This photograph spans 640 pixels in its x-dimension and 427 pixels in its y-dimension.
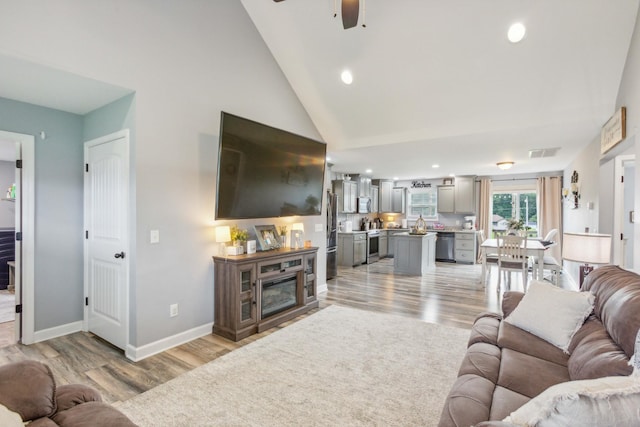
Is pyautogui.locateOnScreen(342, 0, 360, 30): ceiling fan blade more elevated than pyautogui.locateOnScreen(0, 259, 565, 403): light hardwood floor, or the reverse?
pyautogui.locateOnScreen(342, 0, 360, 30): ceiling fan blade

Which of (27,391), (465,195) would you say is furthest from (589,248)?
(465,195)

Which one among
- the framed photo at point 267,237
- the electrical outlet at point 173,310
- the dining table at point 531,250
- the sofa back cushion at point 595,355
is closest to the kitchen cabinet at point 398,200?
the dining table at point 531,250

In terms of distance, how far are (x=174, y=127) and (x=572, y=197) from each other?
7152mm

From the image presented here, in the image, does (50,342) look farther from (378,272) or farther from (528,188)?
(528,188)

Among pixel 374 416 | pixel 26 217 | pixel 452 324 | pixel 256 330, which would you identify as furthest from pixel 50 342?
pixel 452 324

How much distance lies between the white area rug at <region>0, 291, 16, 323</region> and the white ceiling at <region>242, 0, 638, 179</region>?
185 inches

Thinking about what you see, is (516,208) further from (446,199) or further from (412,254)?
(412,254)

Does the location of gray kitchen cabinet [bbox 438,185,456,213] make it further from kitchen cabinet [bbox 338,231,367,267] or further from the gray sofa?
the gray sofa

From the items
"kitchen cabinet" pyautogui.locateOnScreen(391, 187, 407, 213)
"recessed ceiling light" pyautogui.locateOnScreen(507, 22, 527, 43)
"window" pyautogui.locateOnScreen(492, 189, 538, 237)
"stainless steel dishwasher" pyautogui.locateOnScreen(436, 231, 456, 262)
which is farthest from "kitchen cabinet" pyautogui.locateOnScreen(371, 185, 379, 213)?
"recessed ceiling light" pyautogui.locateOnScreen(507, 22, 527, 43)

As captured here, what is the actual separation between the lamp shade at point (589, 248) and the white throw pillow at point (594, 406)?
8.08 feet

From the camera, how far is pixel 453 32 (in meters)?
3.25

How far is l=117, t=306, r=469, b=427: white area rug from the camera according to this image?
202cm

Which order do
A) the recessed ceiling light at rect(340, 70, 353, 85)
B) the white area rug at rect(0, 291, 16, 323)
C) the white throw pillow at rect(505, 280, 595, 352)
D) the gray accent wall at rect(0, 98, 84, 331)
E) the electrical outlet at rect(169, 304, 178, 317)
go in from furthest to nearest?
the recessed ceiling light at rect(340, 70, 353, 85), the white area rug at rect(0, 291, 16, 323), the gray accent wall at rect(0, 98, 84, 331), the electrical outlet at rect(169, 304, 178, 317), the white throw pillow at rect(505, 280, 595, 352)

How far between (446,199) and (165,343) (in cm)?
799
